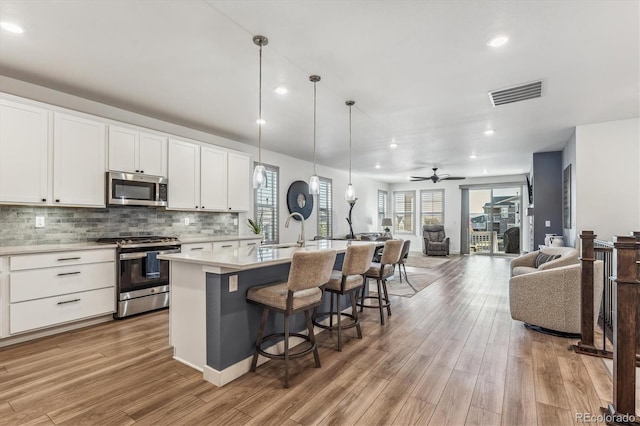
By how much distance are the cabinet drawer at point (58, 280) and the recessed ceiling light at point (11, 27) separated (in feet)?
6.94

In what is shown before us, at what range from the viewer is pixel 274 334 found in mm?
2594

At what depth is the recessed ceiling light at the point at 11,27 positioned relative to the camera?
230 cm

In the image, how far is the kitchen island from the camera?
2256 millimetres

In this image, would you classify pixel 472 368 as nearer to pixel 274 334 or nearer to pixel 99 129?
pixel 274 334

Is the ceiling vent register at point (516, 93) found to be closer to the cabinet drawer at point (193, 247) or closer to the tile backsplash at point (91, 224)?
the cabinet drawer at point (193, 247)

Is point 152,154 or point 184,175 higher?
point 152,154

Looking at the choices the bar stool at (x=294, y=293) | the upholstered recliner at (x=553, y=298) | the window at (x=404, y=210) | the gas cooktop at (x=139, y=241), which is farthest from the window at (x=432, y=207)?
the bar stool at (x=294, y=293)

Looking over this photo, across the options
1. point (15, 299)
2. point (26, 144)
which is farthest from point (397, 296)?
point (26, 144)

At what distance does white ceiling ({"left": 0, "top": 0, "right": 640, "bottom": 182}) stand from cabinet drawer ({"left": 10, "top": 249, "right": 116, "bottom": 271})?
72.6 inches

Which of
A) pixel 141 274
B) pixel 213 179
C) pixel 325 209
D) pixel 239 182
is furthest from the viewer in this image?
pixel 325 209

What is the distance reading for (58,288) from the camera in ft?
10.5

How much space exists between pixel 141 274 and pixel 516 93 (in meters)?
4.96

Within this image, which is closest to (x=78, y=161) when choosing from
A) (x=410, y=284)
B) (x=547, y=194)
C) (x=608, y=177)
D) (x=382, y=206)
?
(x=410, y=284)

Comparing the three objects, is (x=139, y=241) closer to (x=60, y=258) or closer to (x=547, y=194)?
(x=60, y=258)
